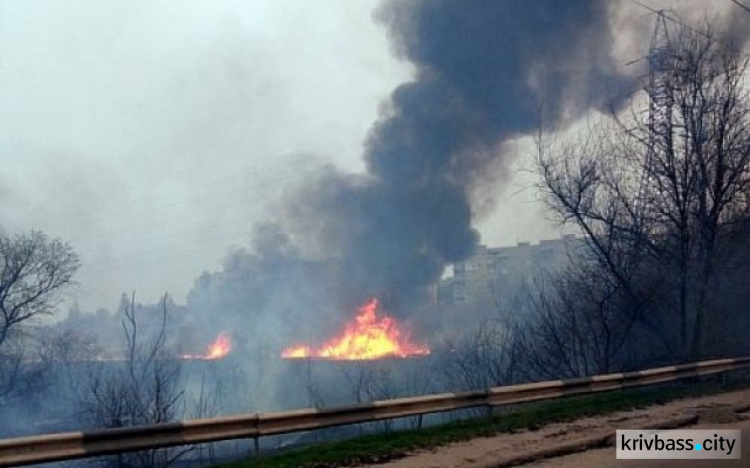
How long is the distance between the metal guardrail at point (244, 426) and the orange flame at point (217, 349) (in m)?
23.5

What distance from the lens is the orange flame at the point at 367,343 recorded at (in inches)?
1195

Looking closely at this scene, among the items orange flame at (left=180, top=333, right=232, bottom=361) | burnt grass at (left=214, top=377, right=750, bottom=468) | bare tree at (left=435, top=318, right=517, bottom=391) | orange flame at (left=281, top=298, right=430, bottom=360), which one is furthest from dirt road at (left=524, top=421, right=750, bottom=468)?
orange flame at (left=180, top=333, right=232, bottom=361)

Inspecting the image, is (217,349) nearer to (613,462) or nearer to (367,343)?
(367,343)

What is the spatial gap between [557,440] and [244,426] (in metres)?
3.71

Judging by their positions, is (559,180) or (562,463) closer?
(562,463)

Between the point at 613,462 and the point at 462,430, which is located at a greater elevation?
the point at 462,430

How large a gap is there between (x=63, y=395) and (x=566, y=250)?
18644 mm

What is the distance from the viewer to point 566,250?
24953 mm

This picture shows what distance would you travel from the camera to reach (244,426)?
8422 millimetres

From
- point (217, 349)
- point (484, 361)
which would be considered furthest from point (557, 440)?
point (217, 349)

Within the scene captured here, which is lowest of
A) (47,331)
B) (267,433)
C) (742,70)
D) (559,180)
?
(267,433)

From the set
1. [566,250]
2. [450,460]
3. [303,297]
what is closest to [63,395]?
[303,297]

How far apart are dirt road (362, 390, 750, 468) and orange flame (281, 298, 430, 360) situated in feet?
59.7

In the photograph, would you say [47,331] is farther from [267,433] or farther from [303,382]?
[267,433]
